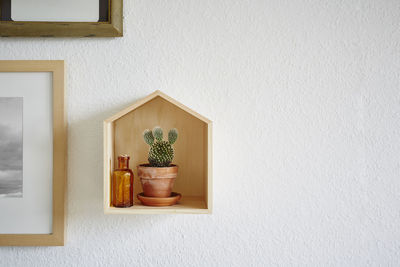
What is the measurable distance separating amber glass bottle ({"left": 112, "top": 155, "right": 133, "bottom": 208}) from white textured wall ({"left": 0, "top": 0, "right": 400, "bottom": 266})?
87 millimetres

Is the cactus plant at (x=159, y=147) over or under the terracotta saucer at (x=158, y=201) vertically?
over

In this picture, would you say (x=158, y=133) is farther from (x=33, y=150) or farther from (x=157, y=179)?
(x=33, y=150)

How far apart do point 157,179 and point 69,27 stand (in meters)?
0.40

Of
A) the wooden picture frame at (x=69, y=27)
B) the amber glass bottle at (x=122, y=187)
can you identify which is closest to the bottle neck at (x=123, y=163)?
the amber glass bottle at (x=122, y=187)

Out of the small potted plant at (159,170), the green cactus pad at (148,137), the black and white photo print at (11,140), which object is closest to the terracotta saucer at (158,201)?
the small potted plant at (159,170)

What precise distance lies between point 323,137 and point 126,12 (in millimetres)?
545

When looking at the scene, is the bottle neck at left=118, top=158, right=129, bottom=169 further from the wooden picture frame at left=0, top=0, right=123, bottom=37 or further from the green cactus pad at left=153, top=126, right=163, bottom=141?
the wooden picture frame at left=0, top=0, right=123, bottom=37

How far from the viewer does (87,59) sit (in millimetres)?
783

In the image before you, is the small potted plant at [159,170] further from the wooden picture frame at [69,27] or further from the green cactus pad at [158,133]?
the wooden picture frame at [69,27]

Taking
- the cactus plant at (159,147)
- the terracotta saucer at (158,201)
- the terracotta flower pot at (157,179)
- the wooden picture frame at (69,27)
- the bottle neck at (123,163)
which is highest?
the wooden picture frame at (69,27)

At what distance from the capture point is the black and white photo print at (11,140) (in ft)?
2.51

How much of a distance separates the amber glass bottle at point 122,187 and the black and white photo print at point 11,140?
0.78 feet

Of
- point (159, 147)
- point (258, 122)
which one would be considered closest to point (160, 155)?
point (159, 147)

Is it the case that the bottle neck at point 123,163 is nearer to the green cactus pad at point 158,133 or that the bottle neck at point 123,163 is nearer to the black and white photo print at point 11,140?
the green cactus pad at point 158,133
